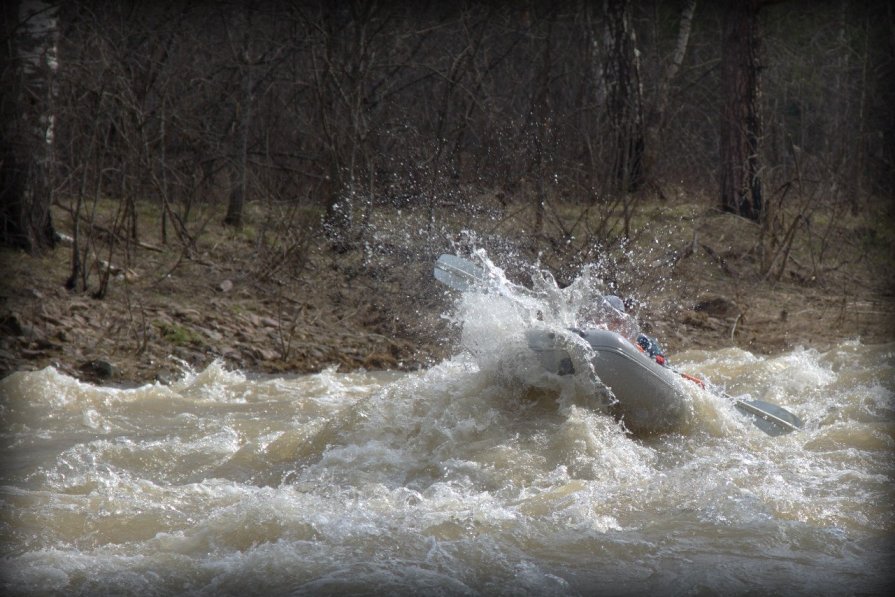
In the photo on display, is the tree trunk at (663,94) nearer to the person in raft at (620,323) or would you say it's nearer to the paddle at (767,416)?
the person in raft at (620,323)

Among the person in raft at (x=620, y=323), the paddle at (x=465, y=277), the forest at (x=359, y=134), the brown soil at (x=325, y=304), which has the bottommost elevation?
the brown soil at (x=325, y=304)

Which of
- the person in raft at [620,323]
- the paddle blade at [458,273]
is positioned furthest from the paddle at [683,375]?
the person in raft at [620,323]

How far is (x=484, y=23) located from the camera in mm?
12859

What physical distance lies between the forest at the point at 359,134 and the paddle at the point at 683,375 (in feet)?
8.53

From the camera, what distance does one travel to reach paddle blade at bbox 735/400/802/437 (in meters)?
6.62

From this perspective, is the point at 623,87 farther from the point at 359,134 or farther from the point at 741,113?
the point at 359,134

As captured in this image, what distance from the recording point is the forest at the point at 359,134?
9.64m

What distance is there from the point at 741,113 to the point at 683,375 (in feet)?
25.1

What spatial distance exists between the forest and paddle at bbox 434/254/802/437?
2.60 metres

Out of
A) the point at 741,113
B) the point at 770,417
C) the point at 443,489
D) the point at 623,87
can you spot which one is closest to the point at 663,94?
the point at 623,87

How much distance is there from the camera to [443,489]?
17.2 feet

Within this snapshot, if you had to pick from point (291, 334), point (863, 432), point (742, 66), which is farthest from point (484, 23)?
point (863, 432)

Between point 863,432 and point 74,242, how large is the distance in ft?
21.0

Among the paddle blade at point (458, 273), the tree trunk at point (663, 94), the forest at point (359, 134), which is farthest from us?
the tree trunk at point (663, 94)
